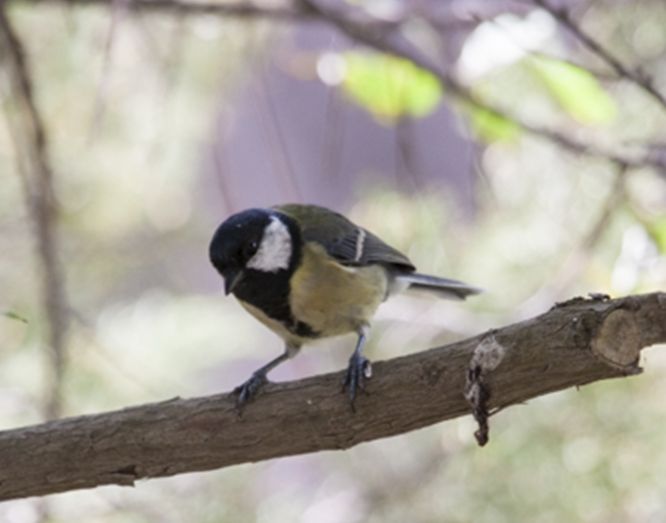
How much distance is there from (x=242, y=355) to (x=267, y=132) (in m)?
1.21

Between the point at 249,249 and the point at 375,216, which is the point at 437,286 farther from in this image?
the point at 375,216

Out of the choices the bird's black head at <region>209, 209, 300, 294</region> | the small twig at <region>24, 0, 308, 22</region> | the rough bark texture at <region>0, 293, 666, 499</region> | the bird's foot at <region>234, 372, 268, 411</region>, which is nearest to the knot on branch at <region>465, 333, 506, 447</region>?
the rough bark texture at <region>0, 293, 666, 499</region>

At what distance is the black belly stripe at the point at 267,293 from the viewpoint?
196 centimetres

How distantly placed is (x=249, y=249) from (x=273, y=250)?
0.08 metres

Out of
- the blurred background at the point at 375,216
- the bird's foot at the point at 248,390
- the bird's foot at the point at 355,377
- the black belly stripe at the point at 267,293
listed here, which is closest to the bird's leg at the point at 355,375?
the bird's foot at the point at 355,377

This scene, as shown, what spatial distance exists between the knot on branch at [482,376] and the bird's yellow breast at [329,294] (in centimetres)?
67

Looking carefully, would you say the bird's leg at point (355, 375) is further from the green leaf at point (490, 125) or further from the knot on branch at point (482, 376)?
the green leaf at point (490, 125)

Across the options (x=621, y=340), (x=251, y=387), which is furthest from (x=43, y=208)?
(x=621, y=340)

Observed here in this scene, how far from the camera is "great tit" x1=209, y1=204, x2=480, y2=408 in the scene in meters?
1.94

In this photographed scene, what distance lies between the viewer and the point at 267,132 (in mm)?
2012

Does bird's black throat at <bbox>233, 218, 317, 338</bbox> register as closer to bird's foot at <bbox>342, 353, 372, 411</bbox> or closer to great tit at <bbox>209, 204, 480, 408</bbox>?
great tit at <bbox>209, 204, 480, 408</bbox>

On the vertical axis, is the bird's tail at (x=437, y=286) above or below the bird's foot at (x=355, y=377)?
below

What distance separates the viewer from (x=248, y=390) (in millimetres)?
1632

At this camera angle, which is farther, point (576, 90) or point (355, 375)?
point (576, 90)
